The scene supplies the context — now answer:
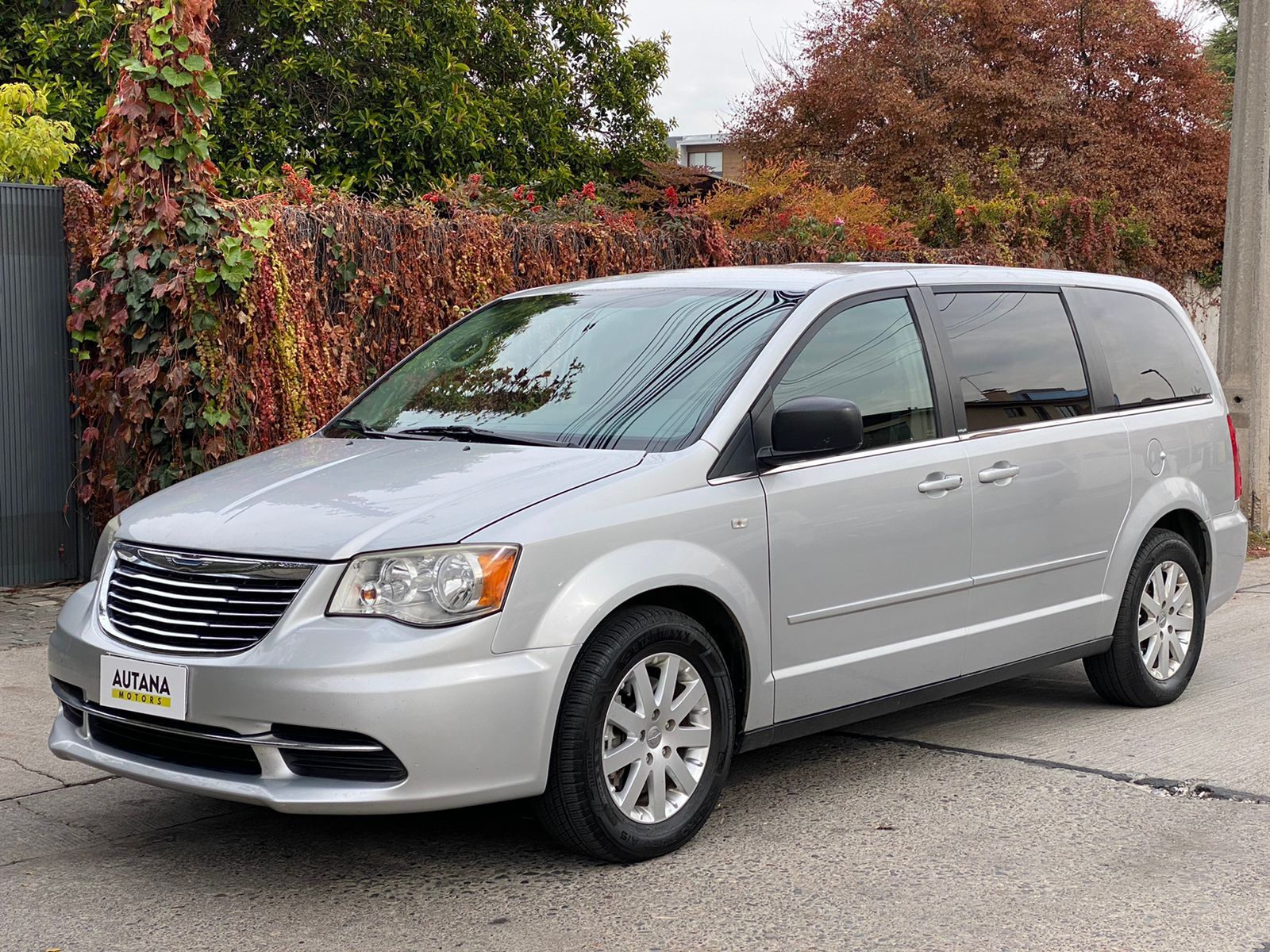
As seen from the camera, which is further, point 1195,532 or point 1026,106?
point 1026,106

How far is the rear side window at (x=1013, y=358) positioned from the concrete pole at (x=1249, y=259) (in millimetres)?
5770

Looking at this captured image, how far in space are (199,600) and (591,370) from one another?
160 cm

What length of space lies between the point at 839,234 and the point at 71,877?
9672mm

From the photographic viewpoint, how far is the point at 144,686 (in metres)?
4.22

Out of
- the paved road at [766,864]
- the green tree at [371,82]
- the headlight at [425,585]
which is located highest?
the green tree at [371,82]

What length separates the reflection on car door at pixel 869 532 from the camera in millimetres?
4852

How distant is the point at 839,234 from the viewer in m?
12.9

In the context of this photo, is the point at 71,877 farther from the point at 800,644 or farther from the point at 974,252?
the point at 974,252

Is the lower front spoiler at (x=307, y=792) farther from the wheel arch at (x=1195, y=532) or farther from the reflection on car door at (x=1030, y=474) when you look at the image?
the wheel arch at (x=1195, y=532)

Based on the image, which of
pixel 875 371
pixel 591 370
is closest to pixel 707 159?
pixel 875 371

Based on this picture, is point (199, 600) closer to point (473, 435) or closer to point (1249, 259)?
point (473, 435)

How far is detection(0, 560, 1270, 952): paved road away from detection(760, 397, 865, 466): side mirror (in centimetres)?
120

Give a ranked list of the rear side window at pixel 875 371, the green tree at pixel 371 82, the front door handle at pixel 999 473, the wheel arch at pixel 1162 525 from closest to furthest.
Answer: the rear side window at pixel 875 371
the front door handle at pixel 999 473
the wheel arch at pixel 1162 525
the green tree at pixel 371 82

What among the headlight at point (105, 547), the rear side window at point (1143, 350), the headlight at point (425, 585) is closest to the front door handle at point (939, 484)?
the rear side window at point (1143, 350)
